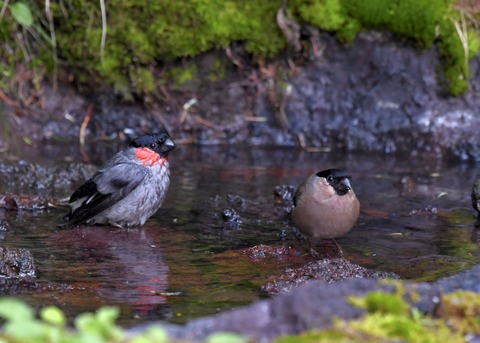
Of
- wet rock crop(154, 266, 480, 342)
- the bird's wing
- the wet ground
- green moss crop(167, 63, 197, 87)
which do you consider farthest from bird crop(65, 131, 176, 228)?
wet rock crop(154, 266, 480, 342)

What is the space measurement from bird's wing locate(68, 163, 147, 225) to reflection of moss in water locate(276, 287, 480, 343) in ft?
13.7

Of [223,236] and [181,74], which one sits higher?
[181,74]

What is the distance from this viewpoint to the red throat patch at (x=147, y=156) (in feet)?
24.6

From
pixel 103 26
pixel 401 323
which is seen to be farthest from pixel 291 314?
pixel 103 26

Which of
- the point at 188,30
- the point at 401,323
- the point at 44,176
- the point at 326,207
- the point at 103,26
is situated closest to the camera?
the point at 401,323

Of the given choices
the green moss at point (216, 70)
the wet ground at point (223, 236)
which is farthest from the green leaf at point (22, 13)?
the green moss at point (216, 70)

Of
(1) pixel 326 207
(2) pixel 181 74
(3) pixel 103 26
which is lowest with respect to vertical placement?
(1) pixel 326 207

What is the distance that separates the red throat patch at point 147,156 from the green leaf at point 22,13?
2.11 metres

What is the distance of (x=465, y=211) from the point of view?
24.8ft

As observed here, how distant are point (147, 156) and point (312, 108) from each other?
334 centimetres

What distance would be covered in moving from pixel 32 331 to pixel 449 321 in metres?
1.63

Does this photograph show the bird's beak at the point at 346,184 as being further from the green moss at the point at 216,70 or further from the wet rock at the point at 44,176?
the green moss at the point at 216,70

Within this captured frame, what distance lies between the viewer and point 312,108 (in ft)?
34.0

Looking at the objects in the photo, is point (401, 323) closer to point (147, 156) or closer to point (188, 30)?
point (147, 156)
